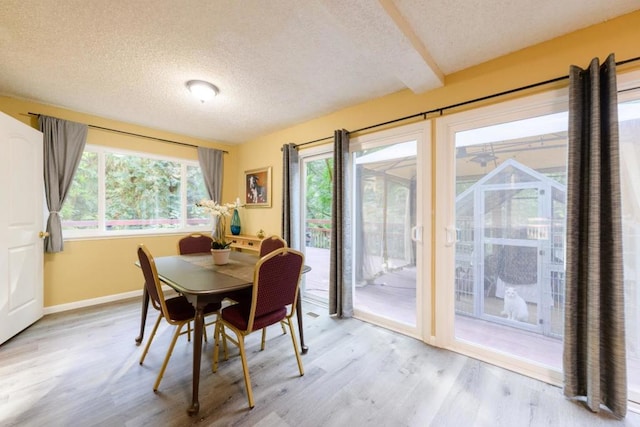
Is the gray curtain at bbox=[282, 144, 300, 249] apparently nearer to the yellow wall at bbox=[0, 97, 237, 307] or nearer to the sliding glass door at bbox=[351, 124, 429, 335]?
the sliding glass door at bbox=[351, 124, 429, 335]

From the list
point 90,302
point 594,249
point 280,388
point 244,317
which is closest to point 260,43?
point 244,317

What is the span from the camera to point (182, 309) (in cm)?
196

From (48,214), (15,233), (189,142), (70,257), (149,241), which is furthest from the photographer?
(189,142)

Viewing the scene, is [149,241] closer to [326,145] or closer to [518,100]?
[326,145]

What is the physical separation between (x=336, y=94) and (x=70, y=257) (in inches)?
145

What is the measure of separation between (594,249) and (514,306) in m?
0.77

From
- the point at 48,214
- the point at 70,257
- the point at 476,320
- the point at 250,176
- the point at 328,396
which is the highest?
the point at 250,176

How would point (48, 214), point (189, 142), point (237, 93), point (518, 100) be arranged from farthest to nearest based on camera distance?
point (189, 142) < point (48, 214) < point (237, 93) < point (518, 100)

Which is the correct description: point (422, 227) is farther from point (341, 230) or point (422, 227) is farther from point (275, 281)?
point (275, 281)

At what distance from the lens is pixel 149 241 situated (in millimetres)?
3742

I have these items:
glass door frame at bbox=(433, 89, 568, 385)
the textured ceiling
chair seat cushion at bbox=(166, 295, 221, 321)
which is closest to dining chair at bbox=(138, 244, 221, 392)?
chair seat cushion at bbox=(166, 295, 221, 321)

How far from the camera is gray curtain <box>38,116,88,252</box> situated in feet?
9.42

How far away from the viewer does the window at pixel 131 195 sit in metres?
3.23

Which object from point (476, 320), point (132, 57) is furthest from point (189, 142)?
point (476, 320)
